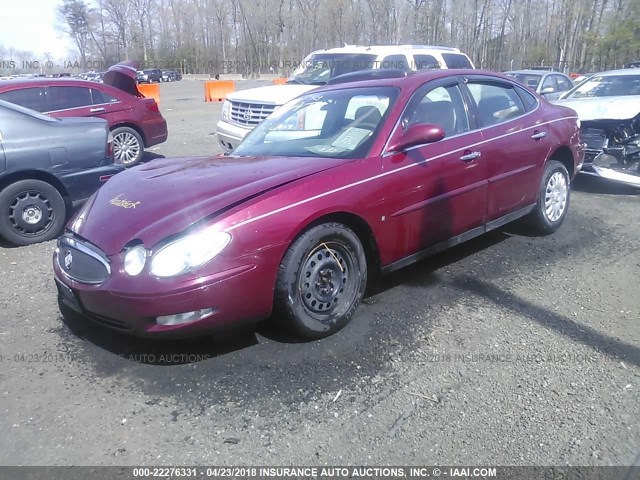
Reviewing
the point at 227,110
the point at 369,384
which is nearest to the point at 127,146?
the point at 227,110

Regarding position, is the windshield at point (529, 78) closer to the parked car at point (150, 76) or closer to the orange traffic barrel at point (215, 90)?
the orange traffic barrel at point (215, 90)

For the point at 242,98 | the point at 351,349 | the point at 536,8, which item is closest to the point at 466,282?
the point at 351,349

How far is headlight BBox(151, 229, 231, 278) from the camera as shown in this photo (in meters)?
3.01

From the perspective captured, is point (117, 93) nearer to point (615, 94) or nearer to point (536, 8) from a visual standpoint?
point (615, 94)

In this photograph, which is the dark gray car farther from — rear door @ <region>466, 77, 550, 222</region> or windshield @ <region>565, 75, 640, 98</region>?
windshield @ <region>565, 75, 640, 98</region>

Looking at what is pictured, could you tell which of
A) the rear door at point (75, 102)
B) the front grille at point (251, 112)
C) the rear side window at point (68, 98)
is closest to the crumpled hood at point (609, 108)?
the front grille at point (251, 112)

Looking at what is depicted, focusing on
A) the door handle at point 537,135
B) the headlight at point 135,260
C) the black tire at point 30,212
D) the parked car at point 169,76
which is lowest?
the parked car at point 169,76

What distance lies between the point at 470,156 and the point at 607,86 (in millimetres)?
6570

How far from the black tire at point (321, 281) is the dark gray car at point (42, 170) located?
11.3 feet

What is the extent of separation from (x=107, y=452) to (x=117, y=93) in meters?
8.13

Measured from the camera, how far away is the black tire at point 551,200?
17.4 ft

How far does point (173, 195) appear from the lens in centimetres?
346

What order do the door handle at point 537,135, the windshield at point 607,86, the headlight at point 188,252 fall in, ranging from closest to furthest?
the headlight at point 188,252
the door handle at point 537,135
the windshield at point 607,86

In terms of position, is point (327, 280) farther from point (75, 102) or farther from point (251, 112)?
point (75, 102)
